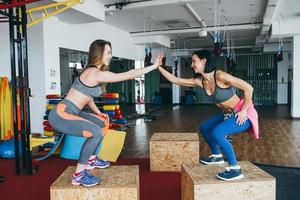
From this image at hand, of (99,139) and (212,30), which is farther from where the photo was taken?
(212,30)

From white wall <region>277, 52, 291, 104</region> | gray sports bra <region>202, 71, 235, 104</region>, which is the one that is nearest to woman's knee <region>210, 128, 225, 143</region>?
gray sports bra <region>202, 71, 235, 104</region>

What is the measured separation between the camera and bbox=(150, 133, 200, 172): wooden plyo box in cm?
430

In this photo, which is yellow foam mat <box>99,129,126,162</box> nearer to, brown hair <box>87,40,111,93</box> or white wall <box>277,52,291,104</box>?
brown hair <box>87,40,111,93</box>

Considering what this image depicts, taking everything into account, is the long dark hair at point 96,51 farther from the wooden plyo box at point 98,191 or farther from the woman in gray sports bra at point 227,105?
→ the wooden plyo box at point 98,191

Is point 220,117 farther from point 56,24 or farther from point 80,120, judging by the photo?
point 56,24

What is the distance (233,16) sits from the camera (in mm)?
9492

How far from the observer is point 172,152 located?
435cm

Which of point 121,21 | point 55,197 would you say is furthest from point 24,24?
point 121,21

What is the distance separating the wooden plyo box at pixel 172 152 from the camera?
4297 millimetres

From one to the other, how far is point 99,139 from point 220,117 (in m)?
1.27

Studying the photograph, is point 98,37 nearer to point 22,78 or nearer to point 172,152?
point 22,78

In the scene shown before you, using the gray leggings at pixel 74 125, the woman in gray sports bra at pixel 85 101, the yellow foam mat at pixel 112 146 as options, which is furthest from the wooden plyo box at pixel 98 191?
the yellow foam mat at pixel 112 146

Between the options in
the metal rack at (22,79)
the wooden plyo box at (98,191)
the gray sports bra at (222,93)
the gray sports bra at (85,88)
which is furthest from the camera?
the metal rack at (22,79)

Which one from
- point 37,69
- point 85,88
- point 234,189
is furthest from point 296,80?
point 85,88
